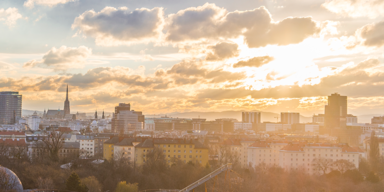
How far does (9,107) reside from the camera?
154 meters

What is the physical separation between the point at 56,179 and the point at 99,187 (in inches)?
150

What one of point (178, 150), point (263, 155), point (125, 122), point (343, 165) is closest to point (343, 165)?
point (343, 165)

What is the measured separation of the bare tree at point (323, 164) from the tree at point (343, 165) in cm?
120

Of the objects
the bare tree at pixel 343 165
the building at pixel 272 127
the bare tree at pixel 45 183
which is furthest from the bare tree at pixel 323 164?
the building at pixel 272 127

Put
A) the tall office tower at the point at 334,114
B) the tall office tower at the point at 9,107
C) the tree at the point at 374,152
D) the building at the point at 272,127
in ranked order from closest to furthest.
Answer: the tree at the point at 374,152 → the tall office tower at the point at 334,114 → the tall office tower at the point at 9,107 → the building at the point at 272,127

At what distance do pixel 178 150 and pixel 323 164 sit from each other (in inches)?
844

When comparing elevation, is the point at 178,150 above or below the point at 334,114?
below

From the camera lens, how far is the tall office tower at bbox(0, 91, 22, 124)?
5984 inches

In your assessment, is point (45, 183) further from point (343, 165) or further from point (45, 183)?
point (343, 165)

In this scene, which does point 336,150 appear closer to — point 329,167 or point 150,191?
point 329,167

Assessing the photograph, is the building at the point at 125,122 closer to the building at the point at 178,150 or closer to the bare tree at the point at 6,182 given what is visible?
the building at the point at 178,150

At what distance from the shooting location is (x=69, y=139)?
245 ft

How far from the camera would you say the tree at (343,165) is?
4875cm

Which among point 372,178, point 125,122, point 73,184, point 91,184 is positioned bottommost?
point 372,178
